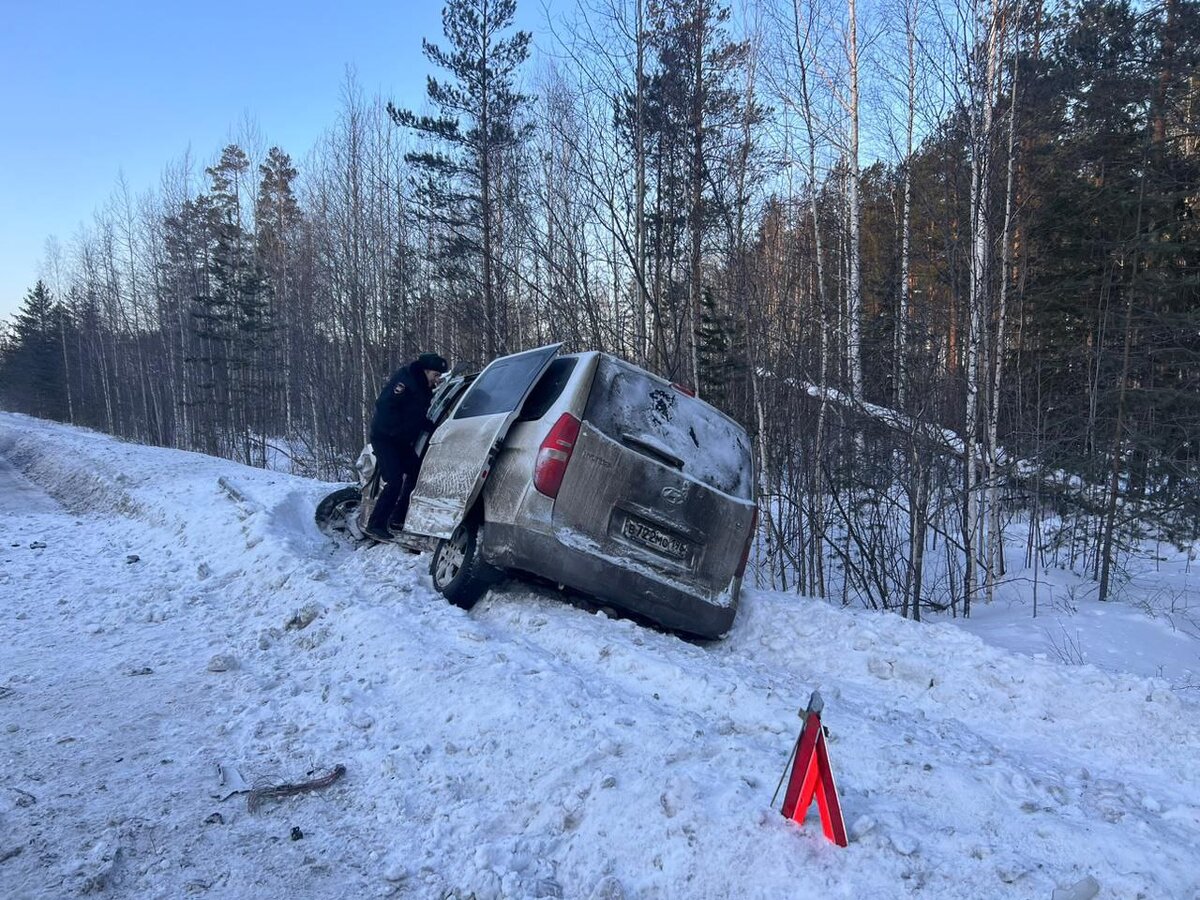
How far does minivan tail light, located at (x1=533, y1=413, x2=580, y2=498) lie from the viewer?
15.7 ft

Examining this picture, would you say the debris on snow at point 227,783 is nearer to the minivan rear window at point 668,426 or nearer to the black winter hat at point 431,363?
the minivan rear window at point 668,426

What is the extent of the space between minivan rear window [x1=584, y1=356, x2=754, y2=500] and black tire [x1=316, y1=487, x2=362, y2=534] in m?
4.92

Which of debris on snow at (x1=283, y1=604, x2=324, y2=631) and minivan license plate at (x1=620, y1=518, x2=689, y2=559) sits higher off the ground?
minivan license plate at (x1=620, y1=518, x2=689, y2=559)

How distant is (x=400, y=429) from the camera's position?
22.2ft

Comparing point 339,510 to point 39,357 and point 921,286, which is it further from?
point 39,357

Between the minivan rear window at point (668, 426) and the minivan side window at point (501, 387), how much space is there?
0.71 metres

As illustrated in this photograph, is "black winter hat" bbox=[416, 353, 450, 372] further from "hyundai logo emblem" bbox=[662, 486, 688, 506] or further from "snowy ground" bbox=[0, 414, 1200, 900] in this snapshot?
"hyundai logo emblem" bbox=[662, 486, 688, 506]

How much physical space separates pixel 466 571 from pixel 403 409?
83.4 inches

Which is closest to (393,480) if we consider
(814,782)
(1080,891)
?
(814,782)

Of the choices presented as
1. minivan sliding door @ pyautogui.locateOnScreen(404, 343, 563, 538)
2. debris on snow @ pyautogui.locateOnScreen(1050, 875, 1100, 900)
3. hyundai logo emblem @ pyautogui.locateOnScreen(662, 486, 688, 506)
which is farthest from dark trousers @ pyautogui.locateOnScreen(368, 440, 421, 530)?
debris on snow @ pyautogui.locateOnScreen(1050, 875, 1100, 900)

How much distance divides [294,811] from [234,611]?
3.19m

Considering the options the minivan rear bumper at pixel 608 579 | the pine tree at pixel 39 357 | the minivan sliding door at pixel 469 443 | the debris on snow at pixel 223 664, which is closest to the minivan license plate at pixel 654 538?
the minivan rear bumper at pixel 608 579

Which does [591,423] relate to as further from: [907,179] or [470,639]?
[907,179]

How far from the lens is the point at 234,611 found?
5.64 m
